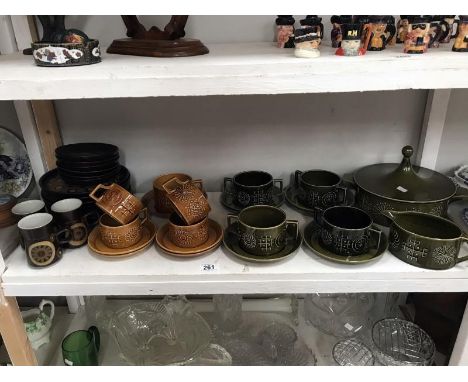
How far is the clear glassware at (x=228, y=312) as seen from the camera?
1.21m

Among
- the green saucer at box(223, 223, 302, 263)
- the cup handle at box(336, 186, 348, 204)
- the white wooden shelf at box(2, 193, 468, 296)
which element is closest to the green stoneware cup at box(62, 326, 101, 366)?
the white wooden shelf at box(2, 193, 468, 296)

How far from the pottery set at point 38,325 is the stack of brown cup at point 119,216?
465 millimetres

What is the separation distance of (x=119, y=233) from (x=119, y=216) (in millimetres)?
36

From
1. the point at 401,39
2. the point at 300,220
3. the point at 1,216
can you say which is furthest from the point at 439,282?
the point at 1,216

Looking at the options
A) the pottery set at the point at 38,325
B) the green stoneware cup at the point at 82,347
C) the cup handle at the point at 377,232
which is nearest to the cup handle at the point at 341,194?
the cup handle at the point at 377,232

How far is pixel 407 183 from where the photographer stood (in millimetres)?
925

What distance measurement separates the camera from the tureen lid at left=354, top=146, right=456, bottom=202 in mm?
892

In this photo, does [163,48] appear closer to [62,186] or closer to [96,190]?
[96,190]

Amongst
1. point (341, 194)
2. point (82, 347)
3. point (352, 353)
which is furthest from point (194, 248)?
point (352, 353)

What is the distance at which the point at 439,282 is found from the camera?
791 mm

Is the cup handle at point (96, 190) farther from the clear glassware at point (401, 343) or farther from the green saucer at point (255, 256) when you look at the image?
the clear glassware at point (401, 343)

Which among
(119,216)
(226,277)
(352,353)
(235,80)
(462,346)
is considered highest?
(235,80)

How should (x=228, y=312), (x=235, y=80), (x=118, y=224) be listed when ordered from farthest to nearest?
(x=228, y=312), (x=118, y=224), (x=235, y=80)

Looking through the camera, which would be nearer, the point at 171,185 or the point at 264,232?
the point at 264,232
